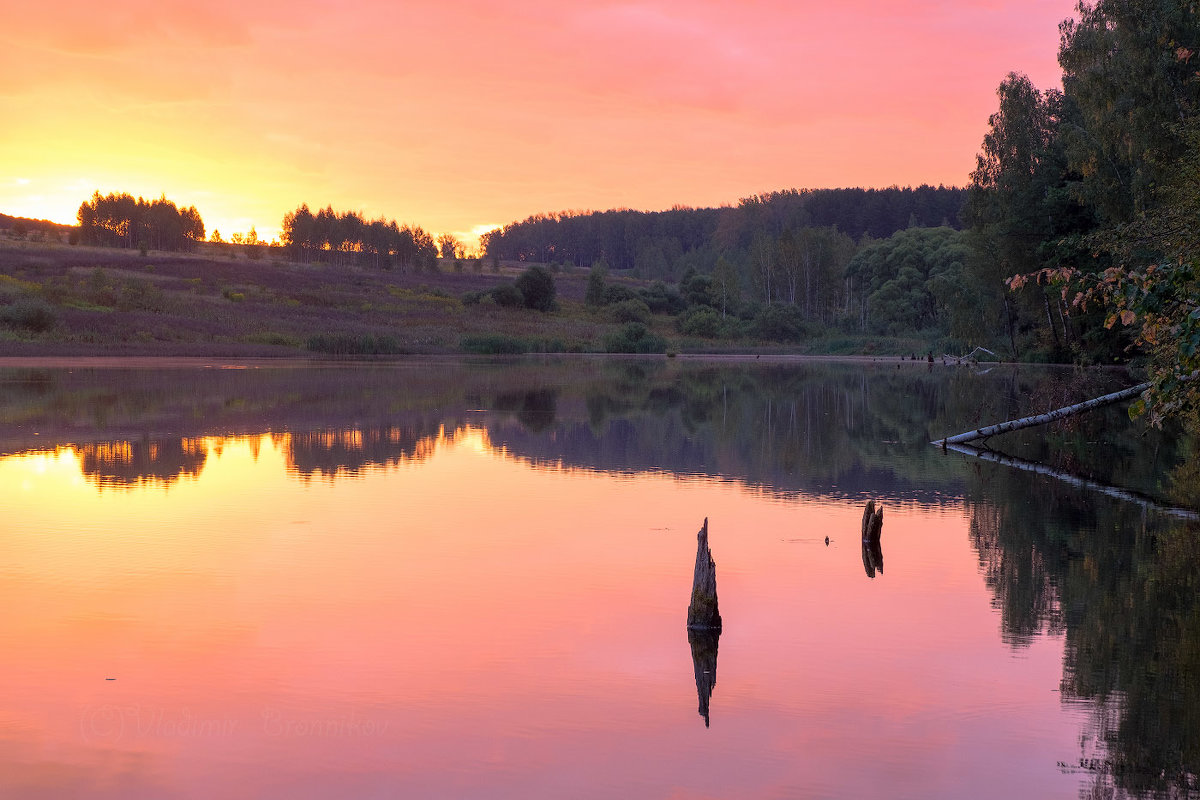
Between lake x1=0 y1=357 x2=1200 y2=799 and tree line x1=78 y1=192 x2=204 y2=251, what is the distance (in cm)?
14247

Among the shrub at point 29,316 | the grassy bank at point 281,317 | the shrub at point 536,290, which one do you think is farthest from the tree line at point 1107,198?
the shrub at point 29,316

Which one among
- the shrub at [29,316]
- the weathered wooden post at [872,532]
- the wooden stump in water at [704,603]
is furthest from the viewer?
the shrub at [29,316]

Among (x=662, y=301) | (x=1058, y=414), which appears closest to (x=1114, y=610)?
(x=1058, y=414)

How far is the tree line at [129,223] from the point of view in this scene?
154m

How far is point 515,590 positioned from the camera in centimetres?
1291

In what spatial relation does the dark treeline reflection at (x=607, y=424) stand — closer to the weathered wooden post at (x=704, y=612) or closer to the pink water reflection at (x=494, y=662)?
the pink water reflection at (x=494, y=662)

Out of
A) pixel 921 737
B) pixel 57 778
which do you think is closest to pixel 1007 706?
pixel 921 737

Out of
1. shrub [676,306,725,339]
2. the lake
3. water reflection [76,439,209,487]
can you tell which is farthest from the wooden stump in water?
shrub [676,306,725,339]

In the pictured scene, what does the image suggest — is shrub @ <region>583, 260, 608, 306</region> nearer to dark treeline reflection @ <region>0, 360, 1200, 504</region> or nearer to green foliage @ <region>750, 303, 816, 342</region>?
green foliage @ <region>750, 303, 816, 342</region>

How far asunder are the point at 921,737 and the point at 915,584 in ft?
16.4

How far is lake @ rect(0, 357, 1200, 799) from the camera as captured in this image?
8086 mm

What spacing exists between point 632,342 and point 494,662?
91.8 m

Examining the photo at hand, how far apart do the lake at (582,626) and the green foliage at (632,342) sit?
7546 cm

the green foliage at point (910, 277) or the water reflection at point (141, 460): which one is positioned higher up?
the green foliage at point (910, 277)
